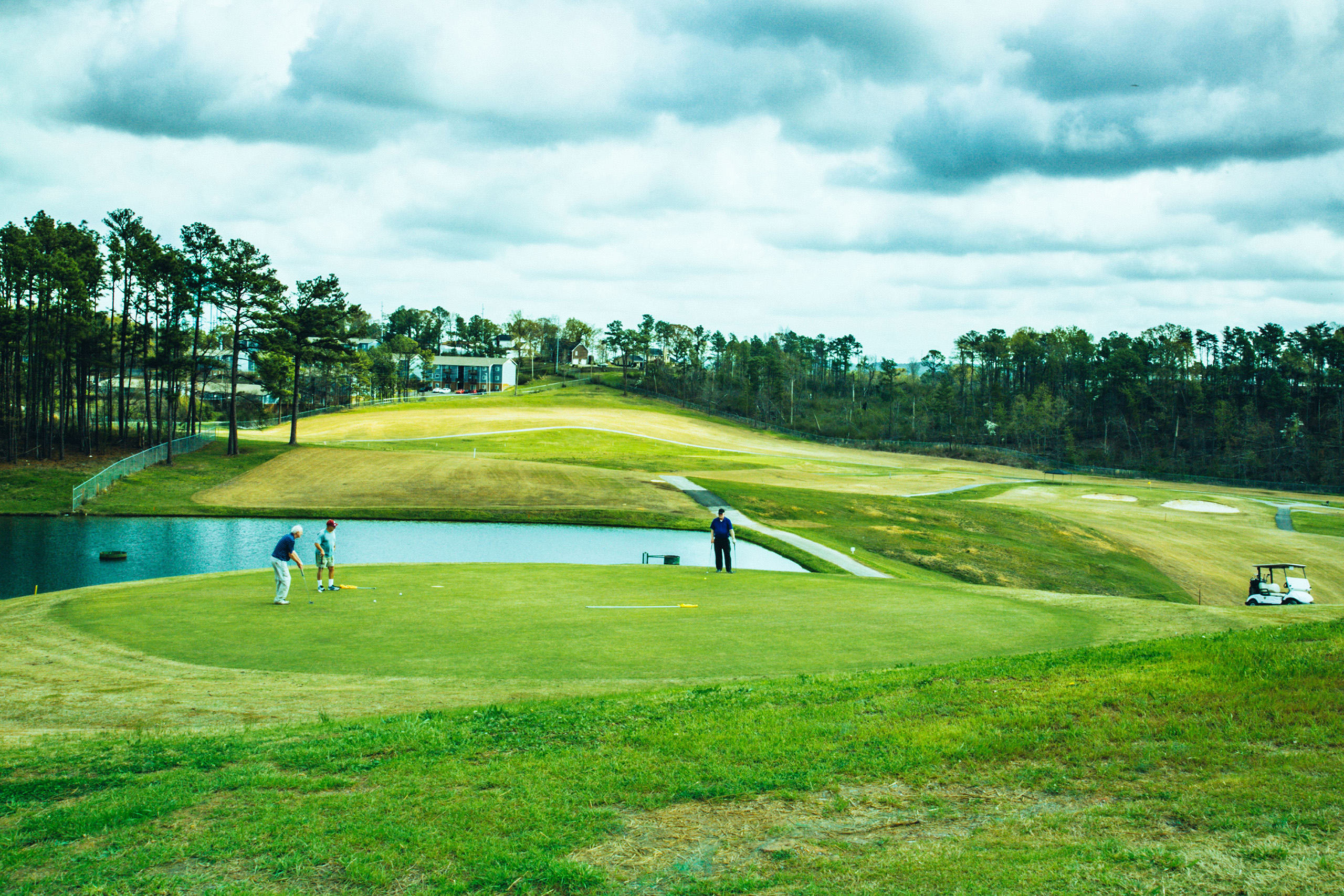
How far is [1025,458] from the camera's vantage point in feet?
393

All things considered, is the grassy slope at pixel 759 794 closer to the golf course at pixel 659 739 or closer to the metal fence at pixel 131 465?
the golf course at pixel 659 739

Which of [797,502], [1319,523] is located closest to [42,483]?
[797,502]

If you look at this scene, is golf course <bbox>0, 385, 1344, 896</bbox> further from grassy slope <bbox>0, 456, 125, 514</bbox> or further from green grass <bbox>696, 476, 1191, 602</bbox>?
grassy slope <bbox>0, 456, 125, 514</bbox>

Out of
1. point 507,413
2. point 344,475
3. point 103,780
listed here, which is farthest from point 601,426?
point 103,780

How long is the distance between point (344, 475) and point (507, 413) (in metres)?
50.4

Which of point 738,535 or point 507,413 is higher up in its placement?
point 507,413

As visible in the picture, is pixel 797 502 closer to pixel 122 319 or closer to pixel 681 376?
pixel 122 319

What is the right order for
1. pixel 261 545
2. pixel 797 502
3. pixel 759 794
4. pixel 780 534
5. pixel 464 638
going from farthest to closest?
pixel 797 502
pixel 780 534
pixel 261 545
pixel 464 638
pixel 759 794

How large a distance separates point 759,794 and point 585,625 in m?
10.7

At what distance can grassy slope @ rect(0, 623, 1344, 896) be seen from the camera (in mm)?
6301

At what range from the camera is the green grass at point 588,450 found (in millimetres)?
74125

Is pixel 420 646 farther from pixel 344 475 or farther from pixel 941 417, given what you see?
pixel 941 417

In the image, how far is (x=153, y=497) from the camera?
54.3 meters

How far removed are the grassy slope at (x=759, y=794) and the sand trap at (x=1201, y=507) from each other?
223 feet
